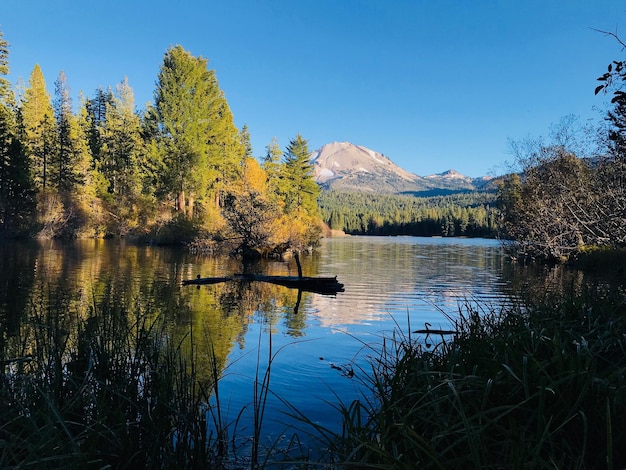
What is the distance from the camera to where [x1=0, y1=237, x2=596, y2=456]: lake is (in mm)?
5973

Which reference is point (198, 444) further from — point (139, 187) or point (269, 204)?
point (139, 187)

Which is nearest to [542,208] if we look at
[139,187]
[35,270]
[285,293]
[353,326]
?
[285,293]

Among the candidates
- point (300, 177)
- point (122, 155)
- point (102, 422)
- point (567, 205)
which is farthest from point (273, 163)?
point (102, 422)

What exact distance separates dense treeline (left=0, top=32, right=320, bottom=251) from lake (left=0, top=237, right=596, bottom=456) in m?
11.4

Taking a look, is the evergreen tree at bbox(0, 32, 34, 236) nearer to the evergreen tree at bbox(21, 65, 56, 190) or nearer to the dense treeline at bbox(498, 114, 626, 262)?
the evergreen tree at bbox(21, 65, 56, 190)

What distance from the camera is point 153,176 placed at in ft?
129

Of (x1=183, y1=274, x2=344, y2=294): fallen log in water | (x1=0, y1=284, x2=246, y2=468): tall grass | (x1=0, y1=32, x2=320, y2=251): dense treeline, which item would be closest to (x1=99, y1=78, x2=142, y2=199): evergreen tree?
(x1=0, y1=32, x2=320, y2=251): dense treeline

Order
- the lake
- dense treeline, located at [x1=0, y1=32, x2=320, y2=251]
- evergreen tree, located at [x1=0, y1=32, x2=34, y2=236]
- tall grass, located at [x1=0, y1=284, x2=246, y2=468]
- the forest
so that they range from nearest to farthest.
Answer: tall grass, located at [x1=0, y1=284, x2=246, y2=468] < the lake < the forest < dense treeline, located at [x1=0, y1=32, x2=320, y2=251] < evergreen tree, located at [x1=0, y1=32, x2=34, y2=236]

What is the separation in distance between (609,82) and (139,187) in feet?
165

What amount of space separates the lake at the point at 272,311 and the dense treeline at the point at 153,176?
11.4m

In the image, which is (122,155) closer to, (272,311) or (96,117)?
(96,117)

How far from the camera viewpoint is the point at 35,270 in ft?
58.2

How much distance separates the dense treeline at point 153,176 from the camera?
32969 mm

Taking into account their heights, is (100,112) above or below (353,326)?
above
